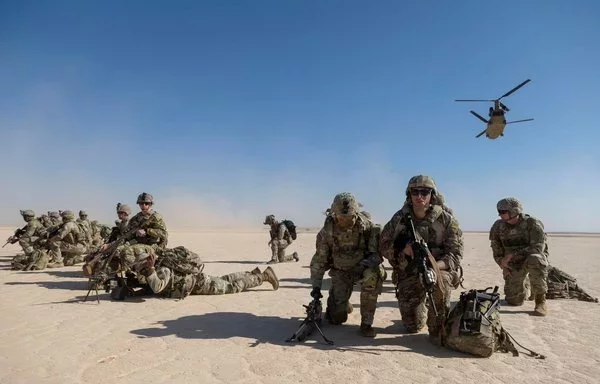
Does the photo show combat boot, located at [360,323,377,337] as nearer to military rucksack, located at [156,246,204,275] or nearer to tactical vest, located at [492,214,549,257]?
military rucksack, located at [156,246,204,275]

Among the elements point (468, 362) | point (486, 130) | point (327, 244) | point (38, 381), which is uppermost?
point (486, 130)

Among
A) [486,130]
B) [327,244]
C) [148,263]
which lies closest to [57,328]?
[148,263]

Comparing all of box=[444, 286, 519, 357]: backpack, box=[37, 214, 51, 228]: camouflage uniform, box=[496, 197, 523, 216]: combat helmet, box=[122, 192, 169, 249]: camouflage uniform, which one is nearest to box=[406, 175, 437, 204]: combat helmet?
box=[444, 286, 519, 357]: backpack

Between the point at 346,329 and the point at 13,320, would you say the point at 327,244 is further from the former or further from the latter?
the point at 13,320

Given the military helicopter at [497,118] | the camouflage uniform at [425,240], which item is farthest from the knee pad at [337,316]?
the military helicopter at [497,118]

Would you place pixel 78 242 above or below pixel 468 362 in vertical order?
above

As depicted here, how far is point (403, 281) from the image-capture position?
5.28 metres

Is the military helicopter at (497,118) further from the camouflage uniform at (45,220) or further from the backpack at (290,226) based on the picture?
the camouflage uniform at (45,220)

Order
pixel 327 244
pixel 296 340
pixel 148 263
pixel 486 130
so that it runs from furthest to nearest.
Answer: pixel 486 130
pixel 148 263
pixel 327 244
pixel 296 340

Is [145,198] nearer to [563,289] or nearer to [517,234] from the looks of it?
Result: [517,234]

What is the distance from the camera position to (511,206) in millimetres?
7145

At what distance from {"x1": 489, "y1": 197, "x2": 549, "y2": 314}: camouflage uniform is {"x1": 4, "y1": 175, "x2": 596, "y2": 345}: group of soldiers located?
16 mm

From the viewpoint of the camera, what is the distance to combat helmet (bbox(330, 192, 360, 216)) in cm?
538

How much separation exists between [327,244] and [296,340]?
1.43m
